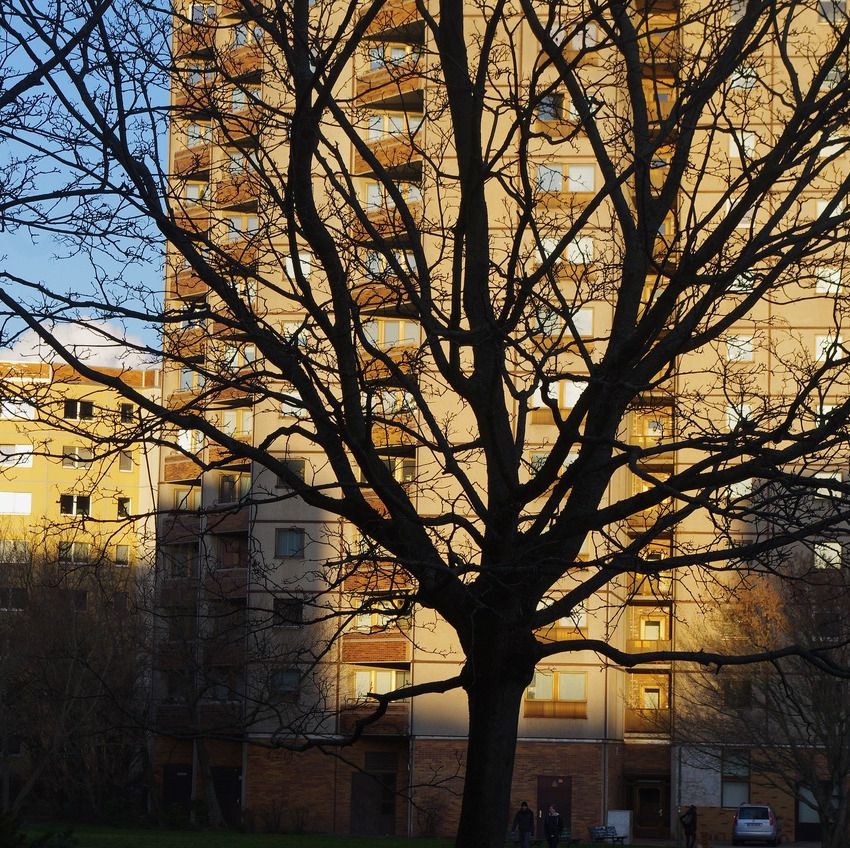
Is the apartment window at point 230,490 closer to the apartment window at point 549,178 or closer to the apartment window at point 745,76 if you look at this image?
the apartment window at point 549,178

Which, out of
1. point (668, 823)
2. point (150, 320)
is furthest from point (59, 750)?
point (150, 320)

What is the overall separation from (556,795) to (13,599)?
2301cm

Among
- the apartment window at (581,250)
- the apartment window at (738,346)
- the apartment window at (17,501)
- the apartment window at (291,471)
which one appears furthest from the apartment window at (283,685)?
the apartment window at (17,501)

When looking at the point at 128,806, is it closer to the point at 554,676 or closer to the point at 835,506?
the point at 554,676

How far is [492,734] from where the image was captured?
28.0 ft

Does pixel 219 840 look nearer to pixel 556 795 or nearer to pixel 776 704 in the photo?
pixel 556 795

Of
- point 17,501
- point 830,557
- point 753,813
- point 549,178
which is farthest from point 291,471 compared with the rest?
point 17,501

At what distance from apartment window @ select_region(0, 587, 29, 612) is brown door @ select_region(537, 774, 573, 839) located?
20.8 m

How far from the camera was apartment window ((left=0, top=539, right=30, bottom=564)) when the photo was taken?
57844 millimetres

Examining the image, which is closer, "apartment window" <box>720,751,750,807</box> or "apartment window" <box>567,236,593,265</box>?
"apartment window" <box>567,236,593,265</box>

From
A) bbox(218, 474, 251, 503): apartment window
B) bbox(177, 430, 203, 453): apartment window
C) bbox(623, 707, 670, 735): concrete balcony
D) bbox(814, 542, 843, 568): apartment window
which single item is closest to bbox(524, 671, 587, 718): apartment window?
bbox(623, 707, 670, 735): concrete balcony

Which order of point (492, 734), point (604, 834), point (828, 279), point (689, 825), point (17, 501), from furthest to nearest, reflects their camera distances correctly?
point (17, 501), point (604, 834), point (689, 825), point (828, 279), point (492, 734)

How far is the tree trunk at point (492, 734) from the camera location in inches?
335

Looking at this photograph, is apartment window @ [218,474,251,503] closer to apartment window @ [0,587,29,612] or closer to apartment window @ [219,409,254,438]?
apartment window @ [219,409,254,438]
